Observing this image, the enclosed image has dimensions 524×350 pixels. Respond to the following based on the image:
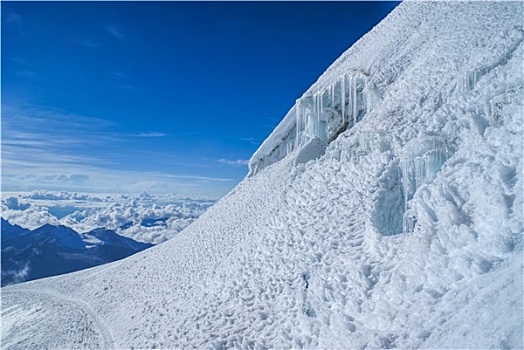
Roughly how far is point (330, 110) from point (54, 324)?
22.9m

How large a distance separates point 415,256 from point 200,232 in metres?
19.0

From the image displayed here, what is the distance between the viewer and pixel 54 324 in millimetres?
22141

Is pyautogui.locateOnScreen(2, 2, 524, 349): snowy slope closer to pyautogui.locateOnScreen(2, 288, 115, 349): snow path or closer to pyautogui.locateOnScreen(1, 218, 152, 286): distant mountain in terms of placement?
pyautogui.locateOnScreen(2, 288, 115, 349): snow path

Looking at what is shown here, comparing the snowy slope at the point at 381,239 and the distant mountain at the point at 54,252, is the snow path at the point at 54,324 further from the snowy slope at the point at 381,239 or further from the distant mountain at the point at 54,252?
the distant mountain at the point at 54,252

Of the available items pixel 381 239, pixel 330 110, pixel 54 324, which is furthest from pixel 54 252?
pixel 381 239

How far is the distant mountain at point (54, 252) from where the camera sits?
13419cm

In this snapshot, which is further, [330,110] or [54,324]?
[330,110]

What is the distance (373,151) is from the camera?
15508 mm

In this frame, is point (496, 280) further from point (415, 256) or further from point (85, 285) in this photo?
point (85, 285)

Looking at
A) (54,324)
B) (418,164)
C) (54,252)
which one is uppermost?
(418,164)

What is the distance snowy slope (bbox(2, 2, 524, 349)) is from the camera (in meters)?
7.78

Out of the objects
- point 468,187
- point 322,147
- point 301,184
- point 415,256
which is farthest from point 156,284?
point 468,187

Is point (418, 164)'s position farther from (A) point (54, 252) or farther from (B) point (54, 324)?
(A) point (54, 252)

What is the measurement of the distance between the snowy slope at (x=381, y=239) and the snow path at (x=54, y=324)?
15 cm
